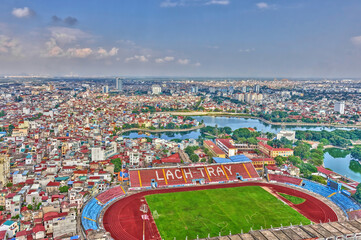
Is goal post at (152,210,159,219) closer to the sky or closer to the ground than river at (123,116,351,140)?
closer to the ground

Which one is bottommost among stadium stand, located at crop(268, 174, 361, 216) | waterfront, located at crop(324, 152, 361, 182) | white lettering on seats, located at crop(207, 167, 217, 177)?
waterfront, located at crop(324, 152, 361, 182)

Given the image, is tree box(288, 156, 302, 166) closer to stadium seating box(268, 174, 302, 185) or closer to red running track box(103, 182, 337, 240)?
stadium seating box(268, 174, 302, 185)

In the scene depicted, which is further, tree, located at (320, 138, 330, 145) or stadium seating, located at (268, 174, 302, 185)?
tree, located at (320, 138, 330, 145)

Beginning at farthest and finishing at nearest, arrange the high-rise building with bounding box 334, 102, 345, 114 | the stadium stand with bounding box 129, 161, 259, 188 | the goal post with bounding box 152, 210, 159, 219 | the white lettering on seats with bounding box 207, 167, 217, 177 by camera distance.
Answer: the high-rise building with bounding box 334, 102, 345, 114
the white lettering on seats with bounding box 207, 167, 217, 177
the stadium stand with bounding box 129, 161, 259, 188
the goal post with bounding box 152, 210, 159, 219

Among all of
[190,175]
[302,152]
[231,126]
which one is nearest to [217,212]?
[190,175]

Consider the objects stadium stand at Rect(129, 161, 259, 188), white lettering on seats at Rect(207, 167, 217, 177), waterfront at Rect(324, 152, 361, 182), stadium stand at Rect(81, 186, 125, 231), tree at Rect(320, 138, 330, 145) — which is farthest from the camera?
tree at Rect(320, 138, 330, 145)

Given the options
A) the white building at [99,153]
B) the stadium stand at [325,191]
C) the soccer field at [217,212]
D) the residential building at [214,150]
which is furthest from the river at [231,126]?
the stadium stand at [325,191]

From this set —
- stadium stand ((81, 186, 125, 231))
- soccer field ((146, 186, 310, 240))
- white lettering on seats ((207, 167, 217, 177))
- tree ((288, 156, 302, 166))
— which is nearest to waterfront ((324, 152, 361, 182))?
tree ((288, 156, 302, 166))

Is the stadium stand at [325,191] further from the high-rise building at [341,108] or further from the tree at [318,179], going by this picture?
the high-rise building at [341,108]
